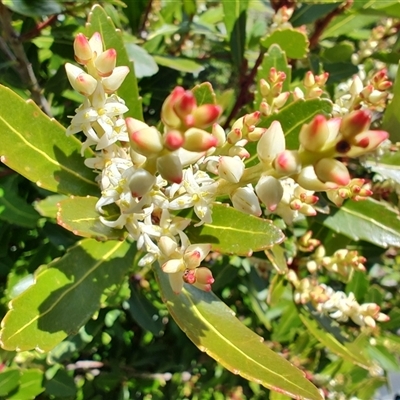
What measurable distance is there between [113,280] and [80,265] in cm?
8

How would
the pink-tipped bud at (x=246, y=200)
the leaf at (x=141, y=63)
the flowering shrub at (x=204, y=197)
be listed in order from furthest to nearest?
the leaf at (x=141, y=63) < the pink-tipped bud at (x=246, y=200) < the flowering shrub at (x=204, y=197)

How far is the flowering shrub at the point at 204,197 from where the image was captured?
63 centimetres

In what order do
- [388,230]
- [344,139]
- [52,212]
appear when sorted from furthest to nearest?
[388,230] → [52,212] → [344,139]

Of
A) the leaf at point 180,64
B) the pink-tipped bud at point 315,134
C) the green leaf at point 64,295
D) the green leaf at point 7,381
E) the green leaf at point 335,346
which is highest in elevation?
the pink-tipped bud at point 315,134

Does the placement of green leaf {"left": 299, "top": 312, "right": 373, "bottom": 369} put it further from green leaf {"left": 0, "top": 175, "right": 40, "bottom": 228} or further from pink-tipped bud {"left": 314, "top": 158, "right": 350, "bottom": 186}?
pink-tipped bud {"left": 314, "top": 158, "right": 350, "bottom": 186}

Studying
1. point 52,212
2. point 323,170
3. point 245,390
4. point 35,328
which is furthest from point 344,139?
point 245,390

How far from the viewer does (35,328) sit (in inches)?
35.7

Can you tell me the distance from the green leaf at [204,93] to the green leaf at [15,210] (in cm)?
53

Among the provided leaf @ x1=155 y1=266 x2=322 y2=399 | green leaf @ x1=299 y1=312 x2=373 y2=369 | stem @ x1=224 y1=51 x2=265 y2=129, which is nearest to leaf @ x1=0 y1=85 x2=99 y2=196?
leaf @ x1=155 y1=266 x2=322 y2=399

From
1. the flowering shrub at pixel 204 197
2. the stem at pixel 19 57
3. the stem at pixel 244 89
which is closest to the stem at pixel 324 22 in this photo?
the flowering shrub at pixel 204 197

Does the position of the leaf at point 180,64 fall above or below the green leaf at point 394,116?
below

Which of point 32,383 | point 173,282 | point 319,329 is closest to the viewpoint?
point 173,282

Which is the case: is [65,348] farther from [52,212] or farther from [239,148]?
[239,148]

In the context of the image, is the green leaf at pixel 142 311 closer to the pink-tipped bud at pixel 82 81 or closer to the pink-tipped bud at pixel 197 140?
the pink-tipped bud at pixel 82 81
